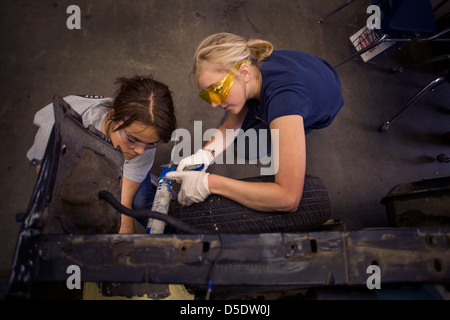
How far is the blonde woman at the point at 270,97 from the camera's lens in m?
1.10

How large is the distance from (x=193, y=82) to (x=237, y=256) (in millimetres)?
2077

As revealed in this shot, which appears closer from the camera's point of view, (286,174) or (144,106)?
(286,174)

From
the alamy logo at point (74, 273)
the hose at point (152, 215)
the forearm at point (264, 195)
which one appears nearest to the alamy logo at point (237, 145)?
the forearm at point (264, 195)

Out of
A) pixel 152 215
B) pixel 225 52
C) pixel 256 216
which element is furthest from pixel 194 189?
pixel 225 52

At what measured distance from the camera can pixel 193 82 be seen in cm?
243

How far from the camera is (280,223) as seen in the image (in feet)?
3.73

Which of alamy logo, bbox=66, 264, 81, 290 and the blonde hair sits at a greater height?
the blonde hair

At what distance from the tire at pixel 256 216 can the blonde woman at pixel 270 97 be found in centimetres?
4

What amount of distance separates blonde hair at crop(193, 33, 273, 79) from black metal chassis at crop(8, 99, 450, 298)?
2.70ft

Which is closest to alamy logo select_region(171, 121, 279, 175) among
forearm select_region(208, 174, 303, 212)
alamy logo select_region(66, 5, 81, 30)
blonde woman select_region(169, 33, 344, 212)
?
blonde woman select_region(169, 33, 344, 212)

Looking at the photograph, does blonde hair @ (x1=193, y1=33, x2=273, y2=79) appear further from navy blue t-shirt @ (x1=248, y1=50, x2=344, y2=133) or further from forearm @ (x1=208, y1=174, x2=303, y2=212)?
forearm @ (x1=208, y1=174, x2=303, y2=212)

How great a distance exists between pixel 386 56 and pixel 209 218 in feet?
9.29

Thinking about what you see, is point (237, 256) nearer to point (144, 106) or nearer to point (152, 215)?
point (152, 215)

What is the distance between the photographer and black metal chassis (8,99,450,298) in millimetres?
670
